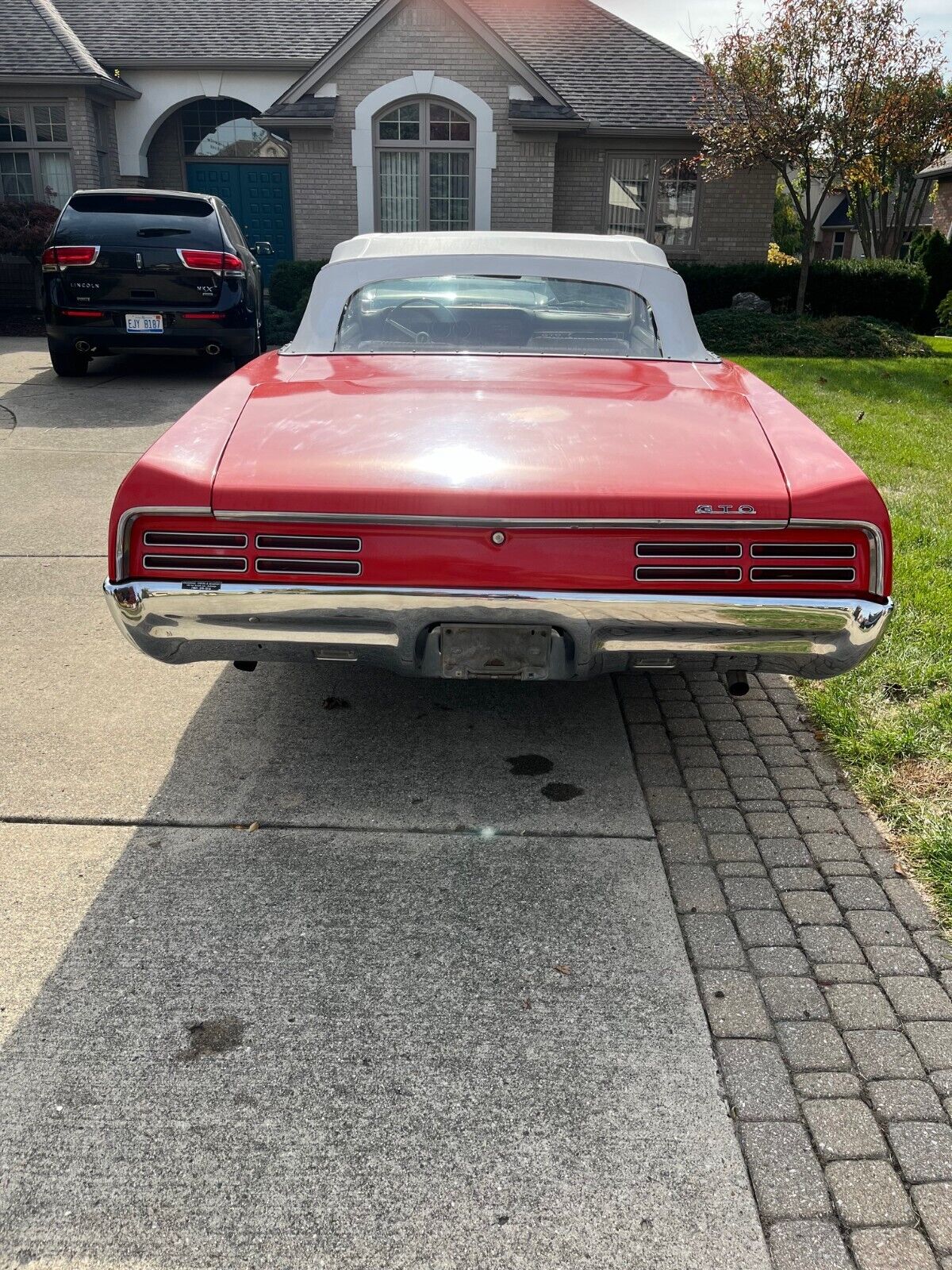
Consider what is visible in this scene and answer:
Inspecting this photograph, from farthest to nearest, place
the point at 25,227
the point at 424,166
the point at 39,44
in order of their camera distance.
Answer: the point at 39,44 → the point at 424,166 → the point at 25,227

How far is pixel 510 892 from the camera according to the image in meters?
2.86

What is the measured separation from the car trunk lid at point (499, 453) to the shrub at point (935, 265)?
21822 millimetres

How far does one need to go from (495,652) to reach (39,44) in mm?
20506

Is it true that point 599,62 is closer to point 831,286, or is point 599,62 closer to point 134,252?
point 831,286

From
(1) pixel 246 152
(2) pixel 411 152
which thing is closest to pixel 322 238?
(2) pixel 411 152

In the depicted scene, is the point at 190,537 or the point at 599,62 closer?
the point at 190,537

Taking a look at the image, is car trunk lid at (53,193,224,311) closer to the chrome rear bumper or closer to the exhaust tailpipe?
the chrome rear bumper

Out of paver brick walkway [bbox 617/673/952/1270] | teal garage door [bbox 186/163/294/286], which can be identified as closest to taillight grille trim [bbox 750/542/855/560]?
paver brick walkway [bbox 617/673/952/1270]

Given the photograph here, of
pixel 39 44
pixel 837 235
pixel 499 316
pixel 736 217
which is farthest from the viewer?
pixel 837 235

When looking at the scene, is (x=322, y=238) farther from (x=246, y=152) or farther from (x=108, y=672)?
(x=108, y=672)

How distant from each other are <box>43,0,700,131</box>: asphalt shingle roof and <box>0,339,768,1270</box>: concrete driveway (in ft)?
56.7

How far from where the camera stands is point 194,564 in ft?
9.34

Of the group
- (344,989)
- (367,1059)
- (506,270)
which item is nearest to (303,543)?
(344,989)

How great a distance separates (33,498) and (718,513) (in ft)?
17.2
